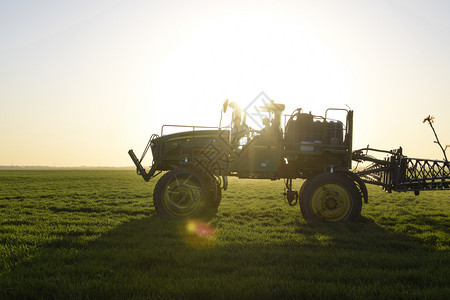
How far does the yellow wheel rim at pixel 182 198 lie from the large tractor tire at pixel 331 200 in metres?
3.00

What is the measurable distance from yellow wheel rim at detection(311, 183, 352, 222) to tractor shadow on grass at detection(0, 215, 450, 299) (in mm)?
1528

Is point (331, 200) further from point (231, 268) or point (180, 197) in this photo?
point (231, 268)

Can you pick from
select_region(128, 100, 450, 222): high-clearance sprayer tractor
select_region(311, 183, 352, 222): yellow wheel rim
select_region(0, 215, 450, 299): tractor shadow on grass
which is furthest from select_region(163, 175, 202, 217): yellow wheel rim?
select_region(311, 183, 352, 222): yellow wheel rim

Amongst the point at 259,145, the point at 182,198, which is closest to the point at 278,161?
the point at 259,145

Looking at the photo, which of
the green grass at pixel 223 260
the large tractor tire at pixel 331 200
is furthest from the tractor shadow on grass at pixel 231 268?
the large tractor tire at pixel 331 200

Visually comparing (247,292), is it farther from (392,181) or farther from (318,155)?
(392,181)

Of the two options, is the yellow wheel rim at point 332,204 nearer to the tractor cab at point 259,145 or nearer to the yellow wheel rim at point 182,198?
the tractor cab at point 259,145

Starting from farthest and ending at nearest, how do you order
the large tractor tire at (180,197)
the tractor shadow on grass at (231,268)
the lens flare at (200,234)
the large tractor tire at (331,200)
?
1. the large tractor tire at (180,197)
2. the large tractor tire at (331,200)
3. the lens flare at (200,234)
4. the tractor shadow on grass at (231,268)

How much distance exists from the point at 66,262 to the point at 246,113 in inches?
238

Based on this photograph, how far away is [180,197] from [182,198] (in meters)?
0.09

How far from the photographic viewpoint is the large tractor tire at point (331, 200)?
8625mm

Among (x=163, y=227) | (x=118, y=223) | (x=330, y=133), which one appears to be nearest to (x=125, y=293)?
(x=163, y=227)

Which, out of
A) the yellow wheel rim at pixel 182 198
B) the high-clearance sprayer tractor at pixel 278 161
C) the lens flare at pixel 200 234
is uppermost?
the high-clearance sprayer tractor at pixel 278 161

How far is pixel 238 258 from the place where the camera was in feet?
17.3
